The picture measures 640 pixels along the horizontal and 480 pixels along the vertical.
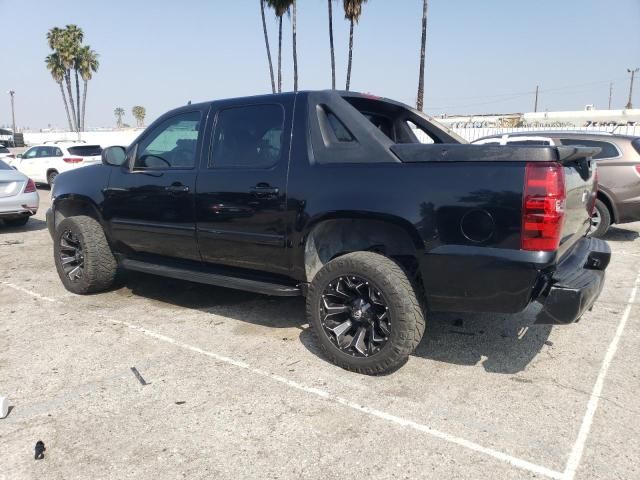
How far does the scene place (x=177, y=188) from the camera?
4.34m

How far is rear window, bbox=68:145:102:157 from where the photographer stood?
16484 mm

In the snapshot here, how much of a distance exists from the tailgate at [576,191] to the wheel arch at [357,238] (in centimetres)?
92

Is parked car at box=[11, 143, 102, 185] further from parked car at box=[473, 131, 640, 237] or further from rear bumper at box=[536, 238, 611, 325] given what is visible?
rear bumper at box=[536, 238, 611, 325]

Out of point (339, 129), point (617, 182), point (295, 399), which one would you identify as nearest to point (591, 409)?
point (295, 399)

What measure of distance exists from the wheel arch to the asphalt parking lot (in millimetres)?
737

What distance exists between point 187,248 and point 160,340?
2.64 feet

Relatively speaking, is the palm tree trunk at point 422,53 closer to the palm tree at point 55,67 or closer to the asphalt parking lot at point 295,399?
the asphalt parking lot at point 295,399

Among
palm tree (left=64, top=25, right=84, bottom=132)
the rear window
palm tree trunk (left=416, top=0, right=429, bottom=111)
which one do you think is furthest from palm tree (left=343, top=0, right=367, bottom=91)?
palm tree (left=64, top=25, right=84, bottom=132)

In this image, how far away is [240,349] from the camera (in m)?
3.93

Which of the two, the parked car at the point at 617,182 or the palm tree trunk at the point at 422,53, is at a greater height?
the palm tree trunk at the point at 422,53

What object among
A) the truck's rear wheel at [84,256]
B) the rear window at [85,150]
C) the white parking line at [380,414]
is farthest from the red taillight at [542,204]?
the rear window at [85,150]

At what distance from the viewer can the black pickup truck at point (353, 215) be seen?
9.64 ft

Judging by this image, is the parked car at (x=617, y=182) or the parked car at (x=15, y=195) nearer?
the parked car at (x=617, y=182)

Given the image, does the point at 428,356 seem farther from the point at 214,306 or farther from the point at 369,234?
the point at 214,306
